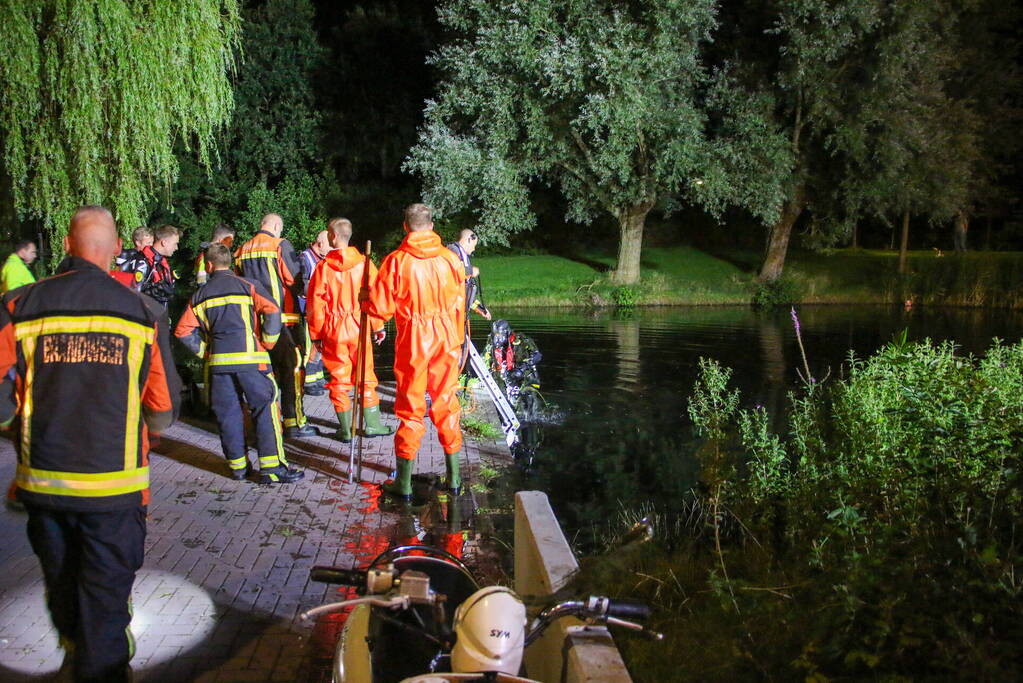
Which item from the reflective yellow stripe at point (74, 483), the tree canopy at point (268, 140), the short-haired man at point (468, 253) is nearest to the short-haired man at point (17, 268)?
the short-haired man at point (468, 253)

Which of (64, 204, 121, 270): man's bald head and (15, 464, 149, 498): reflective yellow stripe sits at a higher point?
(64, 204, 121, 270): man's bald head

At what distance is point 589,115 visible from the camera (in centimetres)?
2902

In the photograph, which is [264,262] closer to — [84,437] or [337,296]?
[337,296]

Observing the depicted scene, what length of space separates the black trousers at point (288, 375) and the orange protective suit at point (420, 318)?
2308 mm

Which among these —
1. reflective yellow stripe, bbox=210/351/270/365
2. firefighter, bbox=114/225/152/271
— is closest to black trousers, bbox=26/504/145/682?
reflective yellow stripe, bbox=210/351/270/365

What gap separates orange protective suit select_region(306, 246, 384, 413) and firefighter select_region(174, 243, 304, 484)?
1353 mm

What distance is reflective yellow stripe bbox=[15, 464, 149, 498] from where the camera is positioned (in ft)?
12.8

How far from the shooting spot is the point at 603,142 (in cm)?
3012

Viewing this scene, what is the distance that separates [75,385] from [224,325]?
367 cm

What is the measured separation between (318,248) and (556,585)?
6.95 m

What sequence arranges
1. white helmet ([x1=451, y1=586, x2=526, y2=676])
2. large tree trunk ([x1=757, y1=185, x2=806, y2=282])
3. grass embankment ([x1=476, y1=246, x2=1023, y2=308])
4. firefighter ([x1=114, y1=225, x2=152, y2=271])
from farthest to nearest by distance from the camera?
large tree trunk ([x1=757, y1=185, x2=806, y2=282])
grass embankment ([x1=476, y1=246, x2=1023, y2=308])
firefighter ([x1=114, y1=225, x2=152, y2=271])
white helmet ([x1=451, y1=586, x2=526, y2=676])

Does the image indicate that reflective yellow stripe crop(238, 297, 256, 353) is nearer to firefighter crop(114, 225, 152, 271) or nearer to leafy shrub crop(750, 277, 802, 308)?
firefighter crop(114, 225, 152, 271)

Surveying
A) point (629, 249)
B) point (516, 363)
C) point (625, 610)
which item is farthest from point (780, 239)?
point (625, 610)

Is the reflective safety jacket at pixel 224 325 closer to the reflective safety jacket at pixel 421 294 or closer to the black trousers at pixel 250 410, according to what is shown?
the black trousers at pixel 250 410
